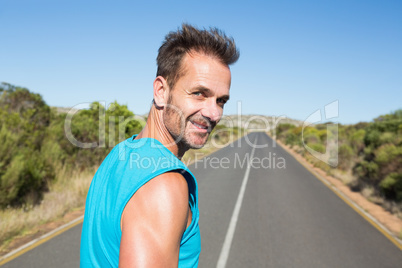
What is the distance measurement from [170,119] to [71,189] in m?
8.64

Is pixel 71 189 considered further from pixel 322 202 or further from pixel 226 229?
pixel 322 202

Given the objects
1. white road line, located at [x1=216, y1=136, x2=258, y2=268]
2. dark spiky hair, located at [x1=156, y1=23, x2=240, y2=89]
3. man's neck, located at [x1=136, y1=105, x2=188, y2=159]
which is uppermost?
dark spiky hair, located at [x1=156, y1=23, x2=240, y2=89]

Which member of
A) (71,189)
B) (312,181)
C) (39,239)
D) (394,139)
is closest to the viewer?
(39,239)

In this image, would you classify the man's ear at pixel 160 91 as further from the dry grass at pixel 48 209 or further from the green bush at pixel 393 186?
the green bush at pixel 393 186

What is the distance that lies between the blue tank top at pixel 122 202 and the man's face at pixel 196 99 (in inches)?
7.4

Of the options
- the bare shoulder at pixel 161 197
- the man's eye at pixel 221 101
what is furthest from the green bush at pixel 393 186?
the bare shoulder at pixel 161 197

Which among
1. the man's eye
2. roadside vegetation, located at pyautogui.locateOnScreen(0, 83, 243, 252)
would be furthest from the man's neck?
roadside vegetation, located at pyautogui.locateOnScreen(0, 83, 243, 252)

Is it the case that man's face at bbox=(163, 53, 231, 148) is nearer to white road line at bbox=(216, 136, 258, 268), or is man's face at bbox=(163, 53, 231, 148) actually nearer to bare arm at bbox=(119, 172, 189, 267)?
bare arm at bbox=(119, 172, 189, 267)

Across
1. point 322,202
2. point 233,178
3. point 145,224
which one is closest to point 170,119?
point 145,224

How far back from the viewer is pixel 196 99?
1201 mm

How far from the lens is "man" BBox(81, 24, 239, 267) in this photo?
0.77 m

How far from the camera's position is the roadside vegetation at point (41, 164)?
674cm

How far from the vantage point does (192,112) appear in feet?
3.93

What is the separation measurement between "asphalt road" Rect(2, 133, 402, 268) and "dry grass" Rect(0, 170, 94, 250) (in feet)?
2.87
